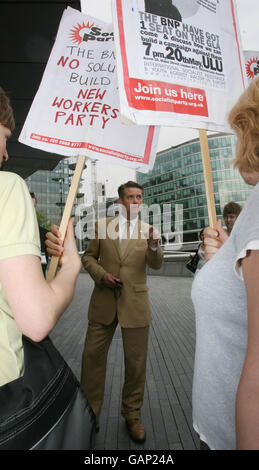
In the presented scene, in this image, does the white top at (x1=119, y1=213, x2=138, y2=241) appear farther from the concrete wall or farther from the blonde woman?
the concrete wall

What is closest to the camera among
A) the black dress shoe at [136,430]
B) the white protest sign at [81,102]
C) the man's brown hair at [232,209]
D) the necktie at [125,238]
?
the white protest sign at [81,102]

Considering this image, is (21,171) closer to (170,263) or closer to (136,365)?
(136,365)

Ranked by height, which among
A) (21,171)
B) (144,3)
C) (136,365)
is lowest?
(136,365)

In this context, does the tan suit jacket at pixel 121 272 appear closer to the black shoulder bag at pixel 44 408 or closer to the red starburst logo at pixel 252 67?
the red starburst logo at pixel 252 67

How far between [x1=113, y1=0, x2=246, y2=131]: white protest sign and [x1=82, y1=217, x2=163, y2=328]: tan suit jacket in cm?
174

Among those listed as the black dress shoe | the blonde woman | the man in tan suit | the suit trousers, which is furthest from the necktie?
the blonde woman

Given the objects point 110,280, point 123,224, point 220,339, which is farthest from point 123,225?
point 220,339

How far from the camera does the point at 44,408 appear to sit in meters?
0.94

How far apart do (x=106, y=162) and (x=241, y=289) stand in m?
1.37

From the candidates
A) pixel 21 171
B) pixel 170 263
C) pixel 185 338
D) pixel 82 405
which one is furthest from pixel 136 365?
pixel 170 263

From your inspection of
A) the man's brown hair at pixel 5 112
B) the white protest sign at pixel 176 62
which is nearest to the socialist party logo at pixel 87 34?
the white protest sign at pixel 176 62

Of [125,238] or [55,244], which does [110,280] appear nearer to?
[125,238]

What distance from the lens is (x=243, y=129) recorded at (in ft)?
3.72

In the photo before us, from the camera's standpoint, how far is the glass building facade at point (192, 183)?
299ft
